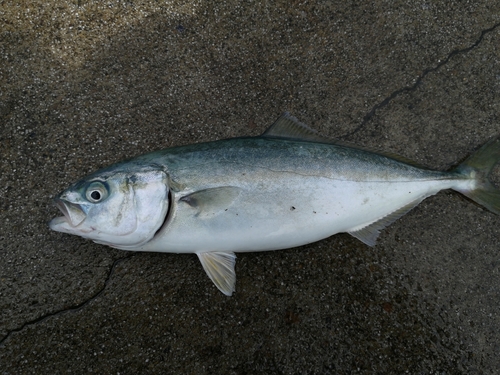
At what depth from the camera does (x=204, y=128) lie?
2.60 metres

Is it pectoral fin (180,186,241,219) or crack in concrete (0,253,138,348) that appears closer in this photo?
pectoral fin (180,186,241,219)

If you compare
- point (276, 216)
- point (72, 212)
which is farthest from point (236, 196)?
point (72, 212)

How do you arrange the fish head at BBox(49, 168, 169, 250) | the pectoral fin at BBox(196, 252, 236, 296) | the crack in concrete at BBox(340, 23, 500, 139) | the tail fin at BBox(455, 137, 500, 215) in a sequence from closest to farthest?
the fish head at BBox(49, 168, 169, 250) < the pectoral fin at BBox(196, 252, 236, 296) < the tail fin at BBox(455, 137, 500, 215) < the crack in concrete at BBox(340, 23, 500, 139)

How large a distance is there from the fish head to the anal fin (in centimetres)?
129

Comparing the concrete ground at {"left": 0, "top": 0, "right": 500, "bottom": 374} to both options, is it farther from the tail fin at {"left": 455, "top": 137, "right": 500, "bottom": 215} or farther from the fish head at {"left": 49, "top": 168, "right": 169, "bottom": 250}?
the fish head at {"left": 49, "top": 168, "right": 169, "bottom": 250}

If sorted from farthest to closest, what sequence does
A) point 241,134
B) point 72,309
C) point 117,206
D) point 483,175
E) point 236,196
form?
point 241,134 < point 483,175 < point 72,309 < point 236,196 < point 117,206

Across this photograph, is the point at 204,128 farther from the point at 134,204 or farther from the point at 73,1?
the point at 73,1

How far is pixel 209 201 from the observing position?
→ 2.04 metres

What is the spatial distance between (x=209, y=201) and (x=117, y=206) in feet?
1.70

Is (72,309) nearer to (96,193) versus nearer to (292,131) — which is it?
(96,193)

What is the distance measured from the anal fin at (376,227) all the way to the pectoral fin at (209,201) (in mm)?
905

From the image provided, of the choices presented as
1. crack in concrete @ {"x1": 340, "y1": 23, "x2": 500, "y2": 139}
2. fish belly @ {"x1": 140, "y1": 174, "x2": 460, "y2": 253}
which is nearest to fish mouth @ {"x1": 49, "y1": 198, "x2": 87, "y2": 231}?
fish belly @ {"x1": 140, "y1": 174, "x2": 460, "y2": 253}

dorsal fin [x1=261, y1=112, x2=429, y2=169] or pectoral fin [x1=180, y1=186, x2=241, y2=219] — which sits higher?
dorsal fin [x1=261, y1=112, x2=429, y2=169]

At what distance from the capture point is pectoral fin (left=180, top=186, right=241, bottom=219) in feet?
6.69
